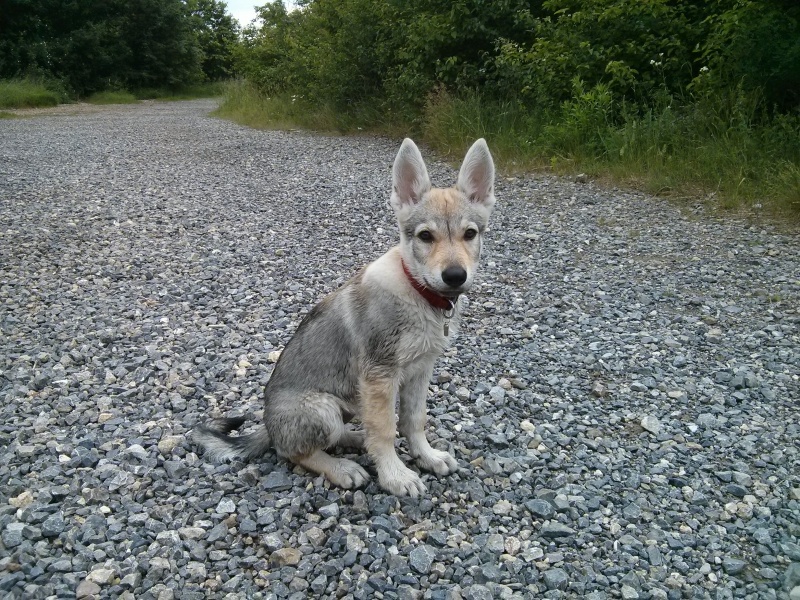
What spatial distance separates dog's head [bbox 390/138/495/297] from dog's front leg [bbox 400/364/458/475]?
61 centimetres

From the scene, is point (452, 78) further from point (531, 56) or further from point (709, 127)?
point (709, 127)

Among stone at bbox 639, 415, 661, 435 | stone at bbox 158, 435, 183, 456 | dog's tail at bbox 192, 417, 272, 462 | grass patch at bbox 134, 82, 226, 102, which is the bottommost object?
stone at bbox 158, 435, 183, 456

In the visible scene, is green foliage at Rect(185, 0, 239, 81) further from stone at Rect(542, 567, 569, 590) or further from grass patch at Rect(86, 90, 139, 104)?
stone at Rect(542, 567, 569, 590)

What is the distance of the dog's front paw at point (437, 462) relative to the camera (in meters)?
3.36

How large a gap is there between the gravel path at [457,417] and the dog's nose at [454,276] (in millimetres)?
1162

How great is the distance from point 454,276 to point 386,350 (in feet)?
1.81

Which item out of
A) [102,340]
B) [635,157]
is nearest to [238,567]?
[102,340]

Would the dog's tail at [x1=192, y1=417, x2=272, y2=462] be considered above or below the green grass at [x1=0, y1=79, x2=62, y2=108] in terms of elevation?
below

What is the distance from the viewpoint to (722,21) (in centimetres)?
884

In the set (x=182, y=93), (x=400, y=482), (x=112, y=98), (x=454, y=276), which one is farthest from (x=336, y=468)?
(x=182, y=93)

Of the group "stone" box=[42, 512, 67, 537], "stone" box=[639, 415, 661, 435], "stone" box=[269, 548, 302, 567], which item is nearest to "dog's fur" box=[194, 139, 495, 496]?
"stone" box=[269, 548, 302, 567]

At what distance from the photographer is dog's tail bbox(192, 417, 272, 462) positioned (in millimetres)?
3424

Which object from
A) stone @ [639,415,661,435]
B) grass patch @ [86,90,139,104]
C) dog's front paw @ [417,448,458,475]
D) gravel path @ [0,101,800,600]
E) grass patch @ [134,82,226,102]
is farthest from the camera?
grass patch @ [134,82,226,102]

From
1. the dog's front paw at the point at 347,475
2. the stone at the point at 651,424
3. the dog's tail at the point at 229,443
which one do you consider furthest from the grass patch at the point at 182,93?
the stone at the point at 651,424
